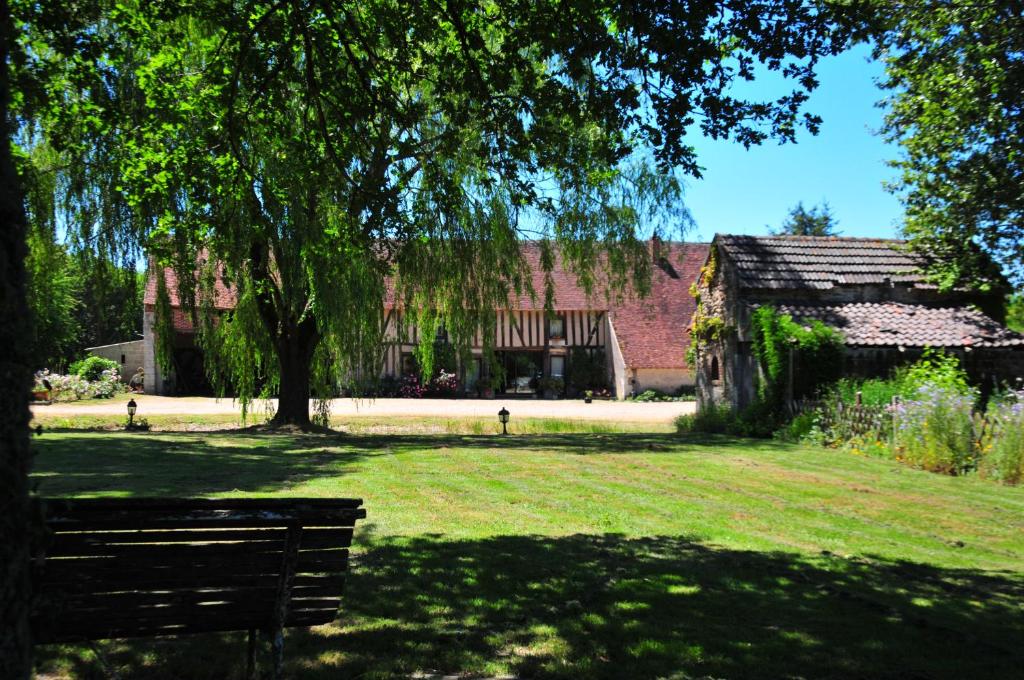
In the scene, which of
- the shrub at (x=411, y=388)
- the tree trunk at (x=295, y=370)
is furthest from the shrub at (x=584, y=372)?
the tree trunk at (x=295, y=370)

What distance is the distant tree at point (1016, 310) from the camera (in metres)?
20.6

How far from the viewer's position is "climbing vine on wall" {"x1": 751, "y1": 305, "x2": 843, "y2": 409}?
60.2 ft

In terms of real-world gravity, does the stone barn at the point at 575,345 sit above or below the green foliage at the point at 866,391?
above

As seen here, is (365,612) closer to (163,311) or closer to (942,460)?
(942,460)

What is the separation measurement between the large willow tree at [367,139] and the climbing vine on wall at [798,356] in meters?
3.32

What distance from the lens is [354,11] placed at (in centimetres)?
956

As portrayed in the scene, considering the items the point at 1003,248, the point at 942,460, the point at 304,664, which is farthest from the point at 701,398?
the point at 304,664

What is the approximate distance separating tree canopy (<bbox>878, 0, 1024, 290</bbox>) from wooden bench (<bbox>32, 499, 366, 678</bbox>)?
46.6 ft

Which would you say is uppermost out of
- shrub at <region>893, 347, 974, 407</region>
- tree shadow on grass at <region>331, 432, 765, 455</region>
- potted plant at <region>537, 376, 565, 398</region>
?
shrub at <region>893, 347, 974, 407</region>

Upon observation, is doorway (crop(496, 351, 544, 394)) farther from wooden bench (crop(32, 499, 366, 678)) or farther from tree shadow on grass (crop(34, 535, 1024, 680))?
wooden bench (crop(32, 499, 366, 678))

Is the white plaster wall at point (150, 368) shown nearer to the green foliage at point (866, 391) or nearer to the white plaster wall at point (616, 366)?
the white plaster wall at point (616, 366)

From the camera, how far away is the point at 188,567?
11.2 feet

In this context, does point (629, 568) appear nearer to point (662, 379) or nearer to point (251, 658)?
point (251, 658)

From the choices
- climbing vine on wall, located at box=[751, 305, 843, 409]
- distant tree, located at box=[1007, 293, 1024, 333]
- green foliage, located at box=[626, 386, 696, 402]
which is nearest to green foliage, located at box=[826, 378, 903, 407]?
climbing vine on wall, located at box=[751, 305, 843, 409]
